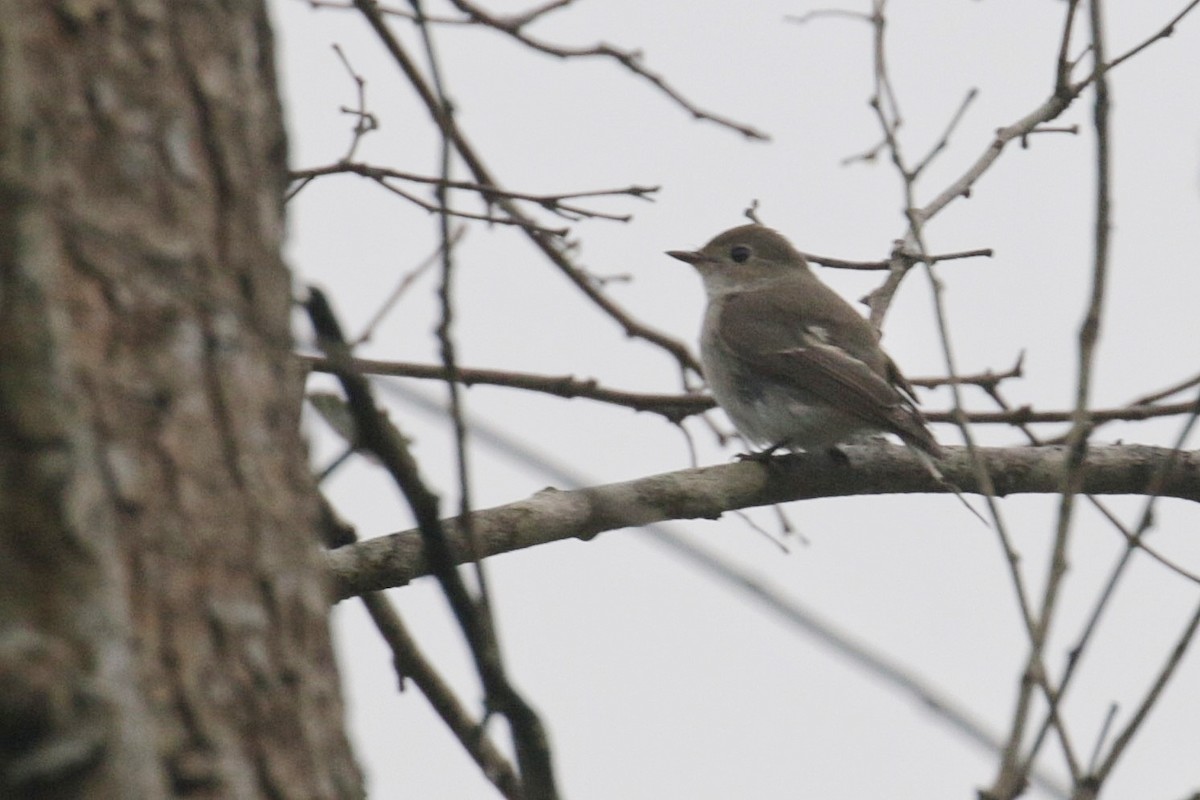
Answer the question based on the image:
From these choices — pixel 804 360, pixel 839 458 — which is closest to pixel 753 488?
pixel 839 458

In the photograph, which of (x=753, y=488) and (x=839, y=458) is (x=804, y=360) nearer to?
(x=839, y=458)

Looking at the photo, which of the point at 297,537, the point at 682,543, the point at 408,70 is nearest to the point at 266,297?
the point at 297,537

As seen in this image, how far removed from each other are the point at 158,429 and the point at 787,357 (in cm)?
591

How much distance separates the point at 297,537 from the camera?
1860 mm

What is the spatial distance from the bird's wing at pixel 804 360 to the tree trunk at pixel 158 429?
4.35m

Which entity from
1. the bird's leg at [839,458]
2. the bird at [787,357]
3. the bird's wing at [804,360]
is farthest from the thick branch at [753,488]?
the bird's wing at [804,360]

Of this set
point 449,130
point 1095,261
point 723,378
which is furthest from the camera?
point 723,378

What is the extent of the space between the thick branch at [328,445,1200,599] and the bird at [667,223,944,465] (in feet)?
0.97

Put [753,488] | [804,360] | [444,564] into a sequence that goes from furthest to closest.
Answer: [804,360] → [753,488] → [444,564]

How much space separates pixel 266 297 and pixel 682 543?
0.66m

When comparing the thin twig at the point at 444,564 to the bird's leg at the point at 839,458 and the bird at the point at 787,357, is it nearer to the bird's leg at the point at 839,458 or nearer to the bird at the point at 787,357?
the bird's leg at the point at 839,458

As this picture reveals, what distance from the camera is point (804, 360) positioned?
292 inches

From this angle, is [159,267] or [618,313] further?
[618,313]

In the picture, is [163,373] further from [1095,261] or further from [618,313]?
[618,313]
